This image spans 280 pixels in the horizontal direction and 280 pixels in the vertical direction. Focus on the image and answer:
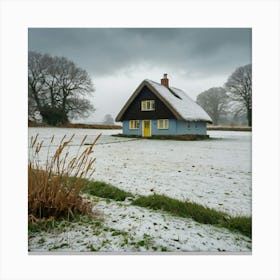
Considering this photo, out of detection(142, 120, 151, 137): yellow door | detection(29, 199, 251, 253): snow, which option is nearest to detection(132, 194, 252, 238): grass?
detection(29, 199, 251, 253): snow

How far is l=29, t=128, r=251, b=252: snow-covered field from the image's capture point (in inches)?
53.7

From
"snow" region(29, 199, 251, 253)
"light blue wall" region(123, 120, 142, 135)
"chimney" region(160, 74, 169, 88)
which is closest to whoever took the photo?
"snow" region(29, 199, 251, 253)

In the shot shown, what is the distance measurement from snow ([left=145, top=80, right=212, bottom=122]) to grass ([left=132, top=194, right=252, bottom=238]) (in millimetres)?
668

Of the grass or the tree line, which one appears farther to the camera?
the tree line

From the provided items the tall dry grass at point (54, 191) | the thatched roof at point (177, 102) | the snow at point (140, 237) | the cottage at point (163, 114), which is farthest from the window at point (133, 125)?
the snow at point (140, 237)

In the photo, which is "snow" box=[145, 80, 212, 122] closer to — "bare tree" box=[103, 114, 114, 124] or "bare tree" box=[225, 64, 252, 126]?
"bare tree" box=[225, 64, 252, 126]

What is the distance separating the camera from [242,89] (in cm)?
165

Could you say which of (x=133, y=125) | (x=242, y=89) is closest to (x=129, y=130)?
(x=133, y=125)

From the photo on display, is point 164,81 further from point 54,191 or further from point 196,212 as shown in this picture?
point 54,191

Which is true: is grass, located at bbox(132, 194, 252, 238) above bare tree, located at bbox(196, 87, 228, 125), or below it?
below

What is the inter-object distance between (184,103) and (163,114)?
0.20 m
